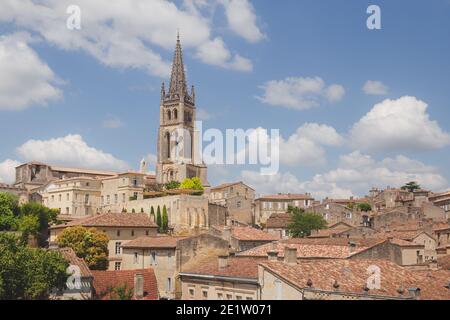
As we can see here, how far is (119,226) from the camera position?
5138cm

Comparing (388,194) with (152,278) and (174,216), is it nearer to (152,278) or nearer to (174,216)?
(174,216)

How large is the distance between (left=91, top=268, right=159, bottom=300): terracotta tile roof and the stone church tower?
7367 centimetres

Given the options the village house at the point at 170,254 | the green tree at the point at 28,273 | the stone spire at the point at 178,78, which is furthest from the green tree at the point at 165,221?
the stone spire at the point at 178,78

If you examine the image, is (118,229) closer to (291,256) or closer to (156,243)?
(156,243)

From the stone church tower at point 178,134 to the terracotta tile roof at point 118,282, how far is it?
73670mm

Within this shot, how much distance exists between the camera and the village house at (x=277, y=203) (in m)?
99.6

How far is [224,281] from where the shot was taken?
27.2 metres

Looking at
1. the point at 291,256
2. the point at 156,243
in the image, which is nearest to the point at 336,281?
the point at 291,256

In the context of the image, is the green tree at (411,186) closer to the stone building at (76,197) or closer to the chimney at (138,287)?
the stone building at (76,197)

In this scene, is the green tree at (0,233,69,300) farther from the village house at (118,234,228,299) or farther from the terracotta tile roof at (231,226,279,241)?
the terracotta tile roof at (231,226,279,241)

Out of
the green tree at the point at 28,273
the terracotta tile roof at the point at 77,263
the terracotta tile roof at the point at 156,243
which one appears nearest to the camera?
the green tree at the point at 28,273

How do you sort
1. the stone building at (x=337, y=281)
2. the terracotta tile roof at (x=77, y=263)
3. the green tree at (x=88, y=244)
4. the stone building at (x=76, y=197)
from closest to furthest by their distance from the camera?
the stone building at (x=337, y=281) → the terracotta tile roof at (x=77, y=263) → the green tree at (x=88, y=244) → the stone building at (x=76, y=197)
